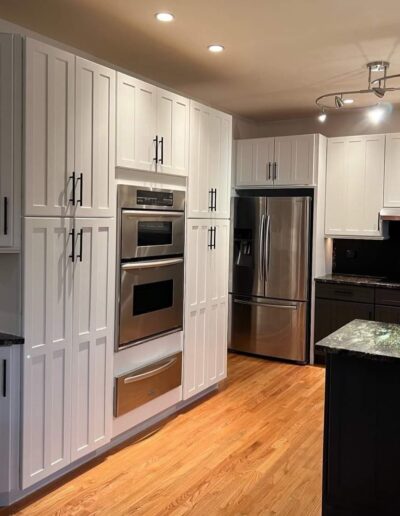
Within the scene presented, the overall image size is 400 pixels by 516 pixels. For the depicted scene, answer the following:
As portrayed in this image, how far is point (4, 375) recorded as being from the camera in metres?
2.53

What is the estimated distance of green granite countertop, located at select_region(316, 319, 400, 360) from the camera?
7.64 ft

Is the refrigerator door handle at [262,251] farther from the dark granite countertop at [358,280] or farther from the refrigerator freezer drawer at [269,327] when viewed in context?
the dark granite countertop at [358,280]

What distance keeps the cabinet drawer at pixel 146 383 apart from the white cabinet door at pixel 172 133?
135cm

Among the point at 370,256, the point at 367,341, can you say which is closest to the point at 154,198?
the point at 367,341

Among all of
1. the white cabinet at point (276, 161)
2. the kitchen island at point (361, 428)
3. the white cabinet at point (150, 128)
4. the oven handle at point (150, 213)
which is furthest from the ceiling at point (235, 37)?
the kitchen island at point (361, 428)

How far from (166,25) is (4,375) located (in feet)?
7.30

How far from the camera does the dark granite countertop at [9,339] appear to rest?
2.50m

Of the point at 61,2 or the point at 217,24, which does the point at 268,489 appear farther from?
the point at 61,2

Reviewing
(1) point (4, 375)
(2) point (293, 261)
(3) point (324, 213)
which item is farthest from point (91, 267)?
(3) point (324, 213)

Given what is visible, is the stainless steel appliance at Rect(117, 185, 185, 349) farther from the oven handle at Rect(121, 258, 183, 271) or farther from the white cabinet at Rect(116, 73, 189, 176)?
the white cabinet at Rect(116, 73, 189, 176)

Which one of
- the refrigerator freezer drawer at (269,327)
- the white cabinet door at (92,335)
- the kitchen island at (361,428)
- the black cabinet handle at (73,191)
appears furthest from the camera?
the refrigerator freezer drawer at (269,327)

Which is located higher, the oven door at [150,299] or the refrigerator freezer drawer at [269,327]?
the oven door at [150,299]

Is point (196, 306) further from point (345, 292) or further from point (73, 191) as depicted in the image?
point (345, 292)

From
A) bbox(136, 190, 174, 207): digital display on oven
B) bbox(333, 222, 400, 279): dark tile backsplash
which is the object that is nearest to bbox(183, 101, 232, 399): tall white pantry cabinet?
bbox(136, 190, 174, 207): digital display on oven
